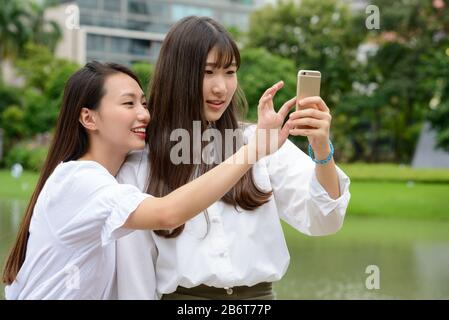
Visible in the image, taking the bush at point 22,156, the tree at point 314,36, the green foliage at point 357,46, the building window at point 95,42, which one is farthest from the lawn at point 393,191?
the building window at point 95,42

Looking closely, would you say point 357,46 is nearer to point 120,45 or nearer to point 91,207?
point 120,45

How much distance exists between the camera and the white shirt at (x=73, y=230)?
130cm

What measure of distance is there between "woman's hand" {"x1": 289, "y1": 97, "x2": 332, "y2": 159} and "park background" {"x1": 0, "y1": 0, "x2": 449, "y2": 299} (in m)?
3.62

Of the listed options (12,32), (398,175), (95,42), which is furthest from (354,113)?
(95,42)

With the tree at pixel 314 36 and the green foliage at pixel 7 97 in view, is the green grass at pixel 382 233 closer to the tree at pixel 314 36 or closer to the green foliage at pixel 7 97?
the tree at pixel 314 36

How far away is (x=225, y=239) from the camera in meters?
1.47

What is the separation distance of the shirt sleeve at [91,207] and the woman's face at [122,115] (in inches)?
4.1

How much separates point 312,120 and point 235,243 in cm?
34

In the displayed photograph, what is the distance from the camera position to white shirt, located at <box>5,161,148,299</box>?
51.3 inches

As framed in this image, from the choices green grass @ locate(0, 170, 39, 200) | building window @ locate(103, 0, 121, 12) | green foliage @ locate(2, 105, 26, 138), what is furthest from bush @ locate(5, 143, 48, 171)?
building window @ locate(103, 0, 121, 12)

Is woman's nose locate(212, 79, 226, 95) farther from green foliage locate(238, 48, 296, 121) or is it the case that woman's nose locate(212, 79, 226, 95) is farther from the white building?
the white building

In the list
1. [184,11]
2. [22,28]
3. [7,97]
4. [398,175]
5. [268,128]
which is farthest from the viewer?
[184,11]

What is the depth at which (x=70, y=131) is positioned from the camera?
1.47 m

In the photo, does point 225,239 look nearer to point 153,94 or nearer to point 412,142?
point 153,94
